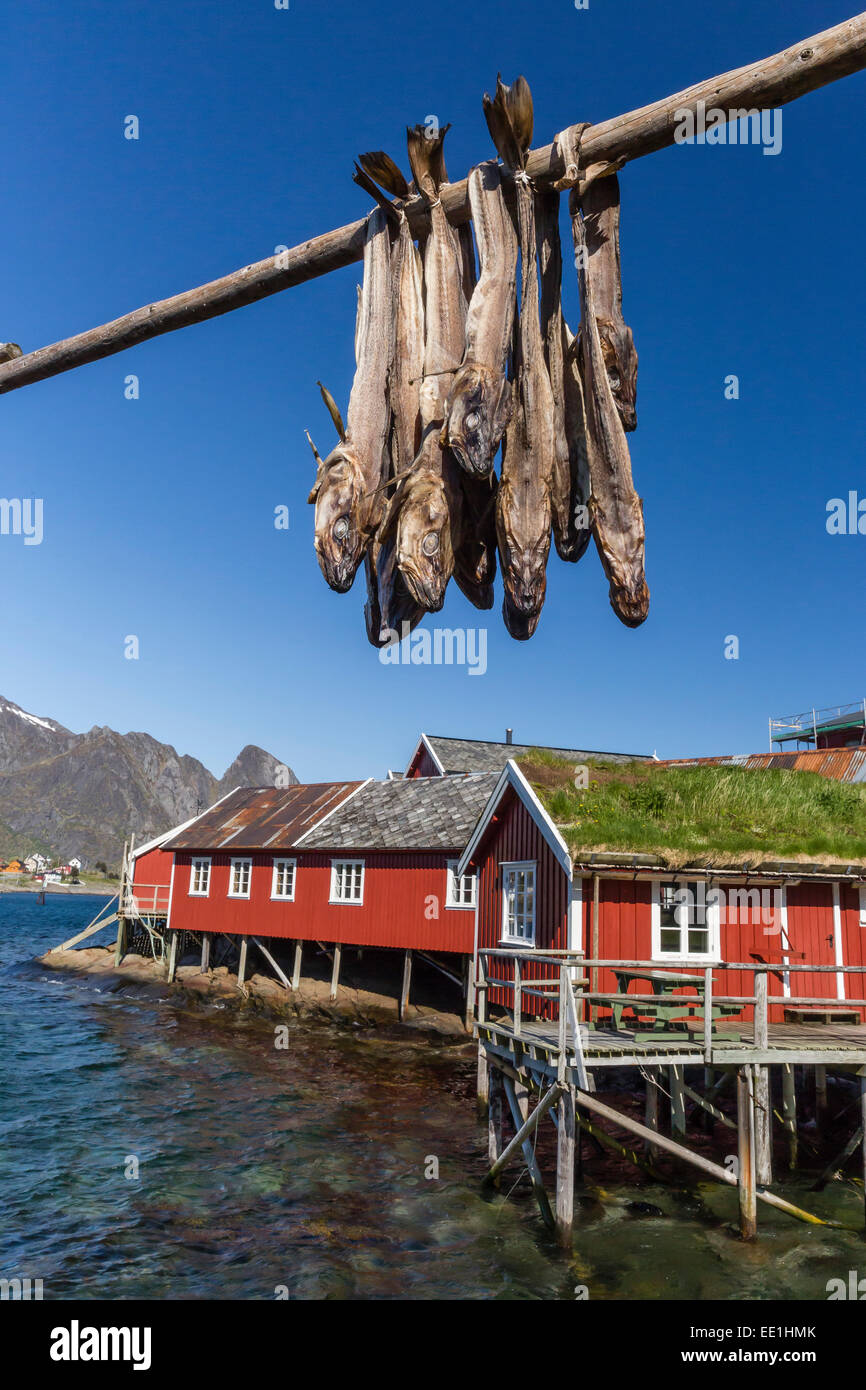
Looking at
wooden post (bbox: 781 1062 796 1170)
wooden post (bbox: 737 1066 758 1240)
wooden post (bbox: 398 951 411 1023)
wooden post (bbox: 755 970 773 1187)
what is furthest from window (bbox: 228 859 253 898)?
wooden post (bbox: 737 1066 758 1240)

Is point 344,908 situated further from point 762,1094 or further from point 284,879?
point 762,1094

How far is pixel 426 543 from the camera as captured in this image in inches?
58.4

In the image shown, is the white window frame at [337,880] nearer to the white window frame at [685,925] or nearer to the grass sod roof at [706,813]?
the grass sod roof at [706,813]

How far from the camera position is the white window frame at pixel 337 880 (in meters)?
30.0

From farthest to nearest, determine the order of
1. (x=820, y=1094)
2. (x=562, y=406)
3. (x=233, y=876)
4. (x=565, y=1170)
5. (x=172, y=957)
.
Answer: (x=172, y=957), (x=233, y=876), (x=820, y=1094), (x=565, y=1170), (x=562, y=406)

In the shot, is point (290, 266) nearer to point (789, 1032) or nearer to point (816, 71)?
point (816, 71)

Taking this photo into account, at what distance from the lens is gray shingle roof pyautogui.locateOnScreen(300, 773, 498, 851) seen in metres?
28.6

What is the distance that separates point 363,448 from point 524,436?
0.31 m

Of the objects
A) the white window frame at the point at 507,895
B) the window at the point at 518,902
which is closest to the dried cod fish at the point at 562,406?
the white window frame at the point at 507,895

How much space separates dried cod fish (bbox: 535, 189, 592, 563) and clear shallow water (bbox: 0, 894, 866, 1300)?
10.9 meters

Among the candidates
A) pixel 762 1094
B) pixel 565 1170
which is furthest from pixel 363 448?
pixel 762 1094

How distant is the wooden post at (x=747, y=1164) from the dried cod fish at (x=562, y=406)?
11.6 meters

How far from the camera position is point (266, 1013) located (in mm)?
31094

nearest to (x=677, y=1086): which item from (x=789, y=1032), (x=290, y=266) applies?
(x=789, y=1032)
